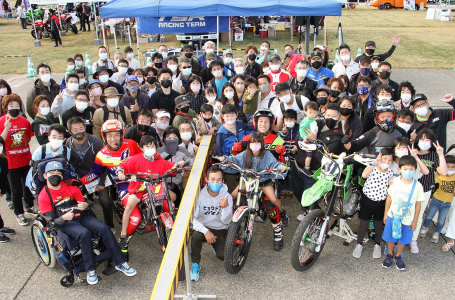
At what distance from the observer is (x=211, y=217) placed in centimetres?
469

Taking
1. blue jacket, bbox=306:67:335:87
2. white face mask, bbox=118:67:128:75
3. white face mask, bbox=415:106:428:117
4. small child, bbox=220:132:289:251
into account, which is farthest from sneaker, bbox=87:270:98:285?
blue jacket, bbox=306:67:335:87

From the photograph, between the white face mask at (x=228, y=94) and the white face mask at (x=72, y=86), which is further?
the white face mask at (x=72, y=86)

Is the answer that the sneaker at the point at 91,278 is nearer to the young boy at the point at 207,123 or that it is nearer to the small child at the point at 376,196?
the young boy at the point at 207,123

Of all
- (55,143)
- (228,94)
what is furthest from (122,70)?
(55,143)

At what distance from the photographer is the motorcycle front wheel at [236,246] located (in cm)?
430

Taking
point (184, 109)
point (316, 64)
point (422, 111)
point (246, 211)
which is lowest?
point (246, 211)

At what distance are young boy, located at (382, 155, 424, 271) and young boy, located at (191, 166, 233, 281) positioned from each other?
6.23 feet

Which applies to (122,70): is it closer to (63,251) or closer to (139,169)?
(139,169)

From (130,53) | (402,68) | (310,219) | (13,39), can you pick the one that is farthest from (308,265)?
(13,39)

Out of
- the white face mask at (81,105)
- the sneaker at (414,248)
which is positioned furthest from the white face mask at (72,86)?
Answer: the sneaker at (414,248)

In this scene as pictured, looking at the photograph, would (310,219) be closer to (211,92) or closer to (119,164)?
(119,164)

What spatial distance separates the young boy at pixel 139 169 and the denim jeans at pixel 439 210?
11.2 ft

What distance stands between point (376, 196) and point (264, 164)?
144 centimetres

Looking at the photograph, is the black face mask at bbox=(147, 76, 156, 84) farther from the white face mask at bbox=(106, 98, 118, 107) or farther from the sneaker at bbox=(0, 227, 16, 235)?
the sneaker at bbox=(0, 227, 16, 235)
